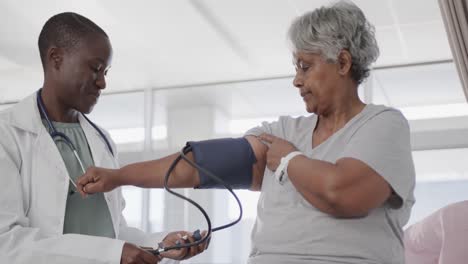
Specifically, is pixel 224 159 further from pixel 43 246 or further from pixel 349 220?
pixel 43 246

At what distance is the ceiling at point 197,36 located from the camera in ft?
13.8

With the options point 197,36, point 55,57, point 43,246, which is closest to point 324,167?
point 43,246

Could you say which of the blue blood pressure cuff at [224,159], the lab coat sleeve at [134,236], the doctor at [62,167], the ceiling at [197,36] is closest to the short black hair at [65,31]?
the doctor at [62,167]

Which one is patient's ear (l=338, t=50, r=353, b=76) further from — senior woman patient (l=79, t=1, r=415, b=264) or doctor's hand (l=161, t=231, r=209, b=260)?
doctor's hand (l=161, t=231, r=209, b=260)

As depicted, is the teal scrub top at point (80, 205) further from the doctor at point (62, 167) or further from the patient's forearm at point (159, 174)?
the patient's forearm at point (159, 174)

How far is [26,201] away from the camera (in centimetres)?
174

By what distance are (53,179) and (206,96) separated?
4.03m

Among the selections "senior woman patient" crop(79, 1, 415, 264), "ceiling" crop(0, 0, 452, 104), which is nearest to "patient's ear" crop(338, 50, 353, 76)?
"senior woman patient" crop(79, 1, 415, 264)

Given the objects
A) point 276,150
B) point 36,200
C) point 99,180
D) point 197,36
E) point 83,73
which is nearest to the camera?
point 276,150

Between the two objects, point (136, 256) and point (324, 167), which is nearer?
point (324, 167)

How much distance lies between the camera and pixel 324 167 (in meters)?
1.29

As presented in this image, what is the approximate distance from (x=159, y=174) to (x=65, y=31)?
26.7 inches

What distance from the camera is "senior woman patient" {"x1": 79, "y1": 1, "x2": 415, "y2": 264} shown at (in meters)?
1.29

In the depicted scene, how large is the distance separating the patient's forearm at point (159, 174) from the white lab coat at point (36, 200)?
0.63ft
